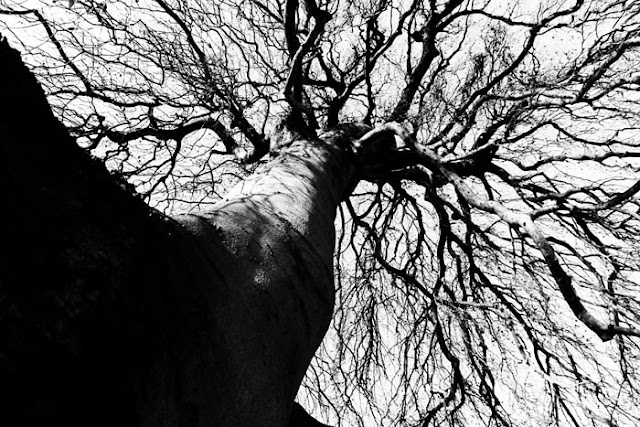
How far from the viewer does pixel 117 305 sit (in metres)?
0.71

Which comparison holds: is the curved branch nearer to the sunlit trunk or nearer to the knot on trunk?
the sunlit trunk

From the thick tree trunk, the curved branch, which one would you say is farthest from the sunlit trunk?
the curved branch

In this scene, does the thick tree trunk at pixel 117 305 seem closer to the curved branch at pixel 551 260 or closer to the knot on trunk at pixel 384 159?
the curved branch at pixel 551 260

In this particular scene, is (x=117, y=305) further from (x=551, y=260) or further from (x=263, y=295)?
(x=551, y=260)

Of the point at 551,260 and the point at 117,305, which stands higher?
the point at 551,260

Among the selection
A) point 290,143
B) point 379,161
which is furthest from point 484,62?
point 290,143

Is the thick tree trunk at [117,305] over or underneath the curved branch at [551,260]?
underneath

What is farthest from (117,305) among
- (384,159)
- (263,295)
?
(384,159)

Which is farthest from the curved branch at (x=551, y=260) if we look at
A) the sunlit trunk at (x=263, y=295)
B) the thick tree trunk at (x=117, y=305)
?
the thick tree trunk at (x=117, y=305)

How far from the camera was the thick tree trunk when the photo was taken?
22.5 inches

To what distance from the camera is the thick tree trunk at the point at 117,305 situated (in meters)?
0.57

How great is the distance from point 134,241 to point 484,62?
167 inches

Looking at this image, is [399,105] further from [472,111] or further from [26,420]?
[26,420]

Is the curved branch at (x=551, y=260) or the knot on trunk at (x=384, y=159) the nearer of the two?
the curved branch at (x=551, y=260)
